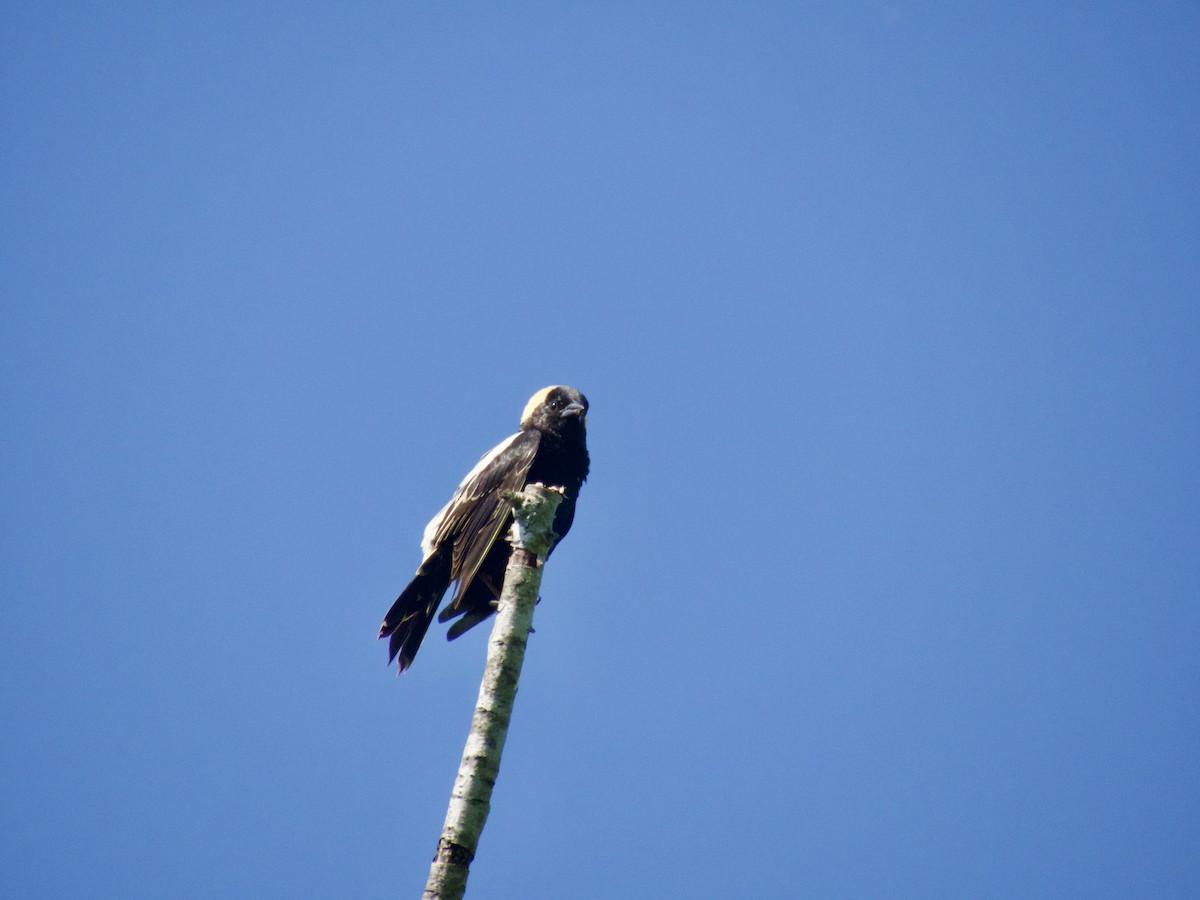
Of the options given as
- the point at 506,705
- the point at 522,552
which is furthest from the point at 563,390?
the point at 506,705

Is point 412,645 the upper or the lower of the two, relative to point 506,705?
upper

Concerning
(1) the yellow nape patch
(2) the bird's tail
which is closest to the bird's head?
(1) the yellow nape patch

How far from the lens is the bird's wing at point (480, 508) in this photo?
18.6 feet

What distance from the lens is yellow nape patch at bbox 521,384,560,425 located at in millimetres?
7293

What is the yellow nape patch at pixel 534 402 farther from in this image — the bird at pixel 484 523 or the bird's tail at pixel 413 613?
the bird's tail at pixel 413 613

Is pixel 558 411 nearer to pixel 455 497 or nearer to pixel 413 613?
pixel 455 497

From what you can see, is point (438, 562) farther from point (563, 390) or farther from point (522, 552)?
point (522, 552)

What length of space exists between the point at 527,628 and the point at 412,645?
113 inches

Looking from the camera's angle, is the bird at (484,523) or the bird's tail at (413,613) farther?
the bird's tail at (413,613)

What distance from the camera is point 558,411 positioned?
7.08m

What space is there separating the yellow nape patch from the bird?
4 cm

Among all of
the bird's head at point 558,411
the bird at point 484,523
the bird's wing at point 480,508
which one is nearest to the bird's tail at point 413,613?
the bird at point 484,523

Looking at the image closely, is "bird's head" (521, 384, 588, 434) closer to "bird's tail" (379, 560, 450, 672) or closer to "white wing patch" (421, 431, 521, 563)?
A: "white wing patch" (421, 431, 521, 563)

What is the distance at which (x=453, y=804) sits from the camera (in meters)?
2.96
